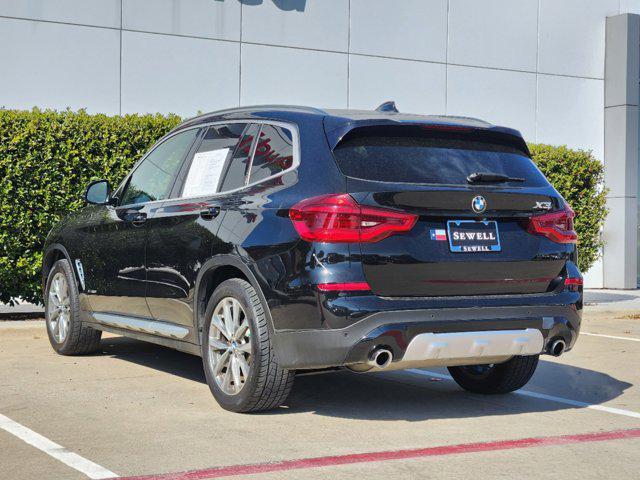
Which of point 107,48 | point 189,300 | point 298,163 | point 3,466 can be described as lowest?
point 3,466

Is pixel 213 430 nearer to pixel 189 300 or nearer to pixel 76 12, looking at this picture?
pixel 189 300

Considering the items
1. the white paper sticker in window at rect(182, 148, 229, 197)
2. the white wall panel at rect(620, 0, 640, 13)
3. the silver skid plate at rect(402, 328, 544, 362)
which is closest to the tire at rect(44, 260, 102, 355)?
the white paper sticker in window at rect(182, 148, 229, 197)

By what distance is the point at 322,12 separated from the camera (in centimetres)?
1633

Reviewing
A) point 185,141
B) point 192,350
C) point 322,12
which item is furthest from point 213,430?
point 322,12

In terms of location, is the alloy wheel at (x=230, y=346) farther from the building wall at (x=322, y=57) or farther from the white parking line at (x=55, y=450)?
the building wall at (x=322, y=57)

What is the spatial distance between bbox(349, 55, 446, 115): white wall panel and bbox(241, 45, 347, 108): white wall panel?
24 cm

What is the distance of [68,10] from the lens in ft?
46.8

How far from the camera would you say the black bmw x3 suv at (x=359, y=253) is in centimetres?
602

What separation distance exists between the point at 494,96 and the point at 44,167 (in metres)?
8.98

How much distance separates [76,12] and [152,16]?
1.10 metres

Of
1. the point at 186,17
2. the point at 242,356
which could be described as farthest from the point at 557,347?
the point at 186,17

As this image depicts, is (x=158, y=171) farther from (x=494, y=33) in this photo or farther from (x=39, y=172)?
(x=494, y=33)

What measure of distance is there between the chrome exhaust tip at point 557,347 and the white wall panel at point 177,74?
9.32 metres


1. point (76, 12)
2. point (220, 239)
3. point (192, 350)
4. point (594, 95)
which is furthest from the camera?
point (594, 95)
